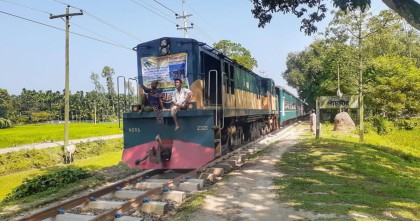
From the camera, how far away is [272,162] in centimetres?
1175

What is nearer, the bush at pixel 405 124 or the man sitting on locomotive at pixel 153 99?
the man sitting on locomotive at pixel 153 99

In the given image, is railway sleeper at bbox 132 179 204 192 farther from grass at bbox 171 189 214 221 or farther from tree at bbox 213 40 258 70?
tree at bbox 213 40 258 70

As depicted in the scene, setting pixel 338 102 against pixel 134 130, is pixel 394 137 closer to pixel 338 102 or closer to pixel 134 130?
pixel 338 102

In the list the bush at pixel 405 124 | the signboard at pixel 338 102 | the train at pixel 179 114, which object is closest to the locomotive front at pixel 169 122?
the train at pixel 179 114

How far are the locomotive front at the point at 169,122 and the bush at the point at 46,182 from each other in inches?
68.6

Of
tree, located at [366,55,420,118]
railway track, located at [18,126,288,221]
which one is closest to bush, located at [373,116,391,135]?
tree, located at [366,55,420,118]

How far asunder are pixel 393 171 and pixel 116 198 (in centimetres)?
845

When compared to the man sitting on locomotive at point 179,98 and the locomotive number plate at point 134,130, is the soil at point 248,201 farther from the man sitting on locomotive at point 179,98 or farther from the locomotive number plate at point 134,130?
the locomotive number plate at point 134,130

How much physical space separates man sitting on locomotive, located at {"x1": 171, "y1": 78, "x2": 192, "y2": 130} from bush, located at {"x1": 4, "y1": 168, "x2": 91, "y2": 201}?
347 cm

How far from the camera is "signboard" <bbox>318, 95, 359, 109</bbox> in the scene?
1695 centimetres

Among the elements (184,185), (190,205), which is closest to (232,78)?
(184,185)

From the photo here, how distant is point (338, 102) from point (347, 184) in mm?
9707

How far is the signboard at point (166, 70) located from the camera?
9.99 metres

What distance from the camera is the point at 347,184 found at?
27.6 ft
